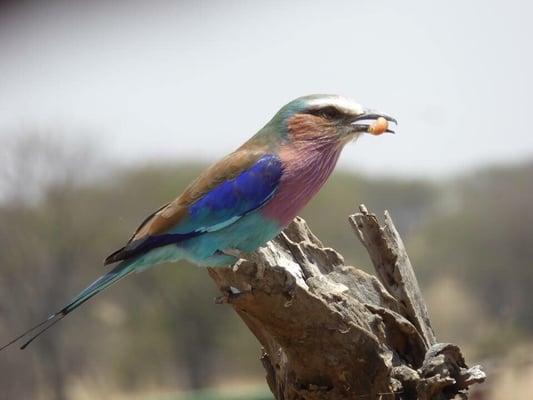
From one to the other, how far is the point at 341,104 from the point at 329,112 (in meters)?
0.03

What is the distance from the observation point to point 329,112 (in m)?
1.91

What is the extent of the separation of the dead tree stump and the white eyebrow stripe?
299 millimetres

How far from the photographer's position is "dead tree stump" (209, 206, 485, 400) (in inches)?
67.6

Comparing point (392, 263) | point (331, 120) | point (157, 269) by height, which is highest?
point (157, 269)

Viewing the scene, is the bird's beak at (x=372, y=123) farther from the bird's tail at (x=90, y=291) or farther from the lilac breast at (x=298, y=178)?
the bird's tail at (x=90, y=291)

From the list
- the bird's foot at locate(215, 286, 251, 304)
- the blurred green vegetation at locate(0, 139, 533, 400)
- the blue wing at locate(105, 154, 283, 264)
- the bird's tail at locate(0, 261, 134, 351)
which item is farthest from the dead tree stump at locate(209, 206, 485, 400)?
the blurred green vegetation at locate(0, 139, 533, 400)

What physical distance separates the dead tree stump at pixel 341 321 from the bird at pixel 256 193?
0.07 meters

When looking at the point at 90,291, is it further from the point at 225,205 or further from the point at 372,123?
the point at 372,123

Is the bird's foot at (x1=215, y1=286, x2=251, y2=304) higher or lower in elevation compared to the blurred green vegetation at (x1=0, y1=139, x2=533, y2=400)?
lower

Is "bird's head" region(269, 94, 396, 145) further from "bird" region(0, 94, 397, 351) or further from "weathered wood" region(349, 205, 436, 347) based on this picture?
"weathered wood" region(349, 205, 436, 347)

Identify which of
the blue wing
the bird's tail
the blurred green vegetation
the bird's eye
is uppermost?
the blurred green vegetation

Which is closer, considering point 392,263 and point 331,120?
point 331,120

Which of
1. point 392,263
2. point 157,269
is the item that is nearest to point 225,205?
point 392,263

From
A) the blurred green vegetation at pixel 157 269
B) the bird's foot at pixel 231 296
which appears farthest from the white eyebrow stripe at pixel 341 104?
the blurred green vegetation at pixel 157 269
